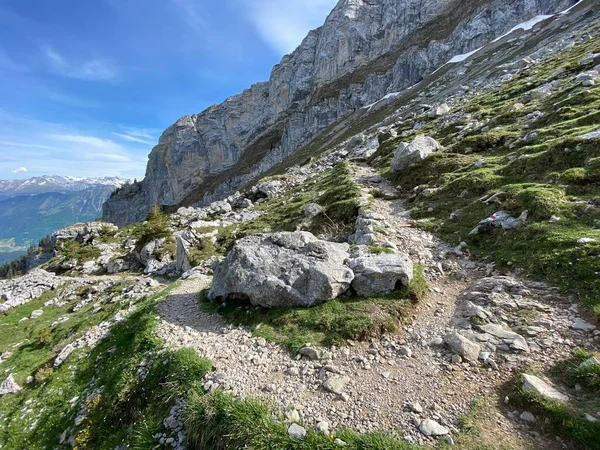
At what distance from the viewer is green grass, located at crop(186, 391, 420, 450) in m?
5.59

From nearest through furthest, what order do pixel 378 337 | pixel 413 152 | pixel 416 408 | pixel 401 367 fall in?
pixel 416 408 → pixel 401 367 → pixel 378 337 → pixel 413 152

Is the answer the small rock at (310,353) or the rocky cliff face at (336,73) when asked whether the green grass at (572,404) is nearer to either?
the small rock at (310,353)

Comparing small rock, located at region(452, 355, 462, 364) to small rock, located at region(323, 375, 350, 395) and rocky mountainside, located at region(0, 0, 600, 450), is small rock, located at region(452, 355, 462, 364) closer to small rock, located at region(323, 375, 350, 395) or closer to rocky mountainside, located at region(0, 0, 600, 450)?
rocky mountainside, located at region(0, 0, 600, 450)

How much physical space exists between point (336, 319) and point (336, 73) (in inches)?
6687

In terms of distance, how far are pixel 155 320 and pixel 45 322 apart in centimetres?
1822

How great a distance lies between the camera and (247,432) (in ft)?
20.4

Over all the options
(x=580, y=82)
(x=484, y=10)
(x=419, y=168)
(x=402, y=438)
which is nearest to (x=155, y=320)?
(x=402, y=438)

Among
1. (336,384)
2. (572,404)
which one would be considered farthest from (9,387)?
(572,404)

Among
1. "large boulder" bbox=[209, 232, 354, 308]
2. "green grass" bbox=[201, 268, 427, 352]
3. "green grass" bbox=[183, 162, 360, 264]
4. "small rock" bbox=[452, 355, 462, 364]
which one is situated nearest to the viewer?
"small rock" bbox=[452, 355, 462, 364]

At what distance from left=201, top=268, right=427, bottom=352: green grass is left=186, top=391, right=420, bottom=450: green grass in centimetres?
226

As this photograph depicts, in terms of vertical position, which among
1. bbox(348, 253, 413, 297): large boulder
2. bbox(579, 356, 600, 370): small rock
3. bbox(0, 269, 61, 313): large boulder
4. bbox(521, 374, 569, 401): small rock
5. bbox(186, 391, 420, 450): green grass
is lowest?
bbox(0, 269, 61, 313): large boulder

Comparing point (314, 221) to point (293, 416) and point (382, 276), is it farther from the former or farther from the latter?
point (293, 416)

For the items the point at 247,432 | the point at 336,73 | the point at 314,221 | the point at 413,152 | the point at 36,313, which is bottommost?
the point at 36,313

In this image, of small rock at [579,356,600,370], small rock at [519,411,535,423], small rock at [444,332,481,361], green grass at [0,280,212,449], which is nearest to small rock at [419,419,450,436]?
small rock at [519,411,535,423]
